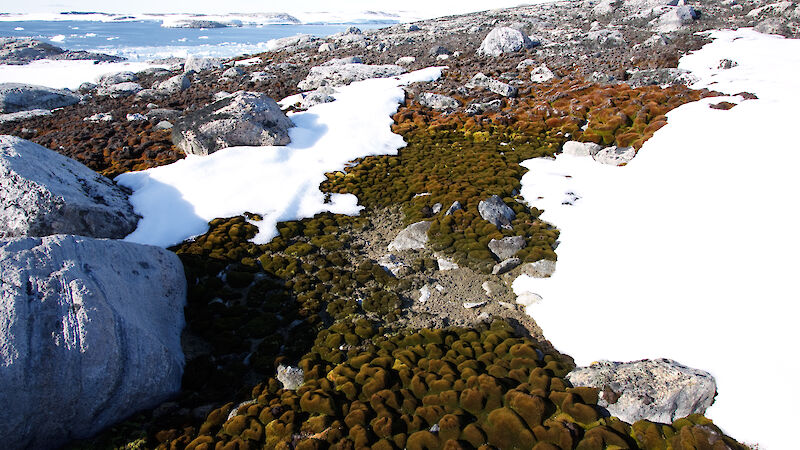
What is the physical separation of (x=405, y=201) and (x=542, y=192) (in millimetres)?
3827

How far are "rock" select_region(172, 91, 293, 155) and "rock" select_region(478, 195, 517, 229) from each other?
8312 millimetres

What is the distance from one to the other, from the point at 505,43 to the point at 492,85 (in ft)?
31.7

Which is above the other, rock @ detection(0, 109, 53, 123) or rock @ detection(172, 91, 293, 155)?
rock @ detection(172, 91, 293, 155)

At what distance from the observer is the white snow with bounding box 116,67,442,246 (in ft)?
34.7

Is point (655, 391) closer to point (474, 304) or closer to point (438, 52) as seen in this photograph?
point (474, 304)

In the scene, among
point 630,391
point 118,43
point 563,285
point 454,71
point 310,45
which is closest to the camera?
point 630,391

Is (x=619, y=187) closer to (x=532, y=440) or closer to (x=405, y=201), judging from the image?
(x=405, y=201)

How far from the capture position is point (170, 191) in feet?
38.2

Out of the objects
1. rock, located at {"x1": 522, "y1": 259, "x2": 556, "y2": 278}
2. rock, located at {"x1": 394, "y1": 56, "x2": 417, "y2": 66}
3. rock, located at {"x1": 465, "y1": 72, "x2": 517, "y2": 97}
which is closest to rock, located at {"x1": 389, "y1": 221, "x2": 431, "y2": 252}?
rock, located at {"x1": 522, "y1": 259, "x2": 556, "y2": 278}

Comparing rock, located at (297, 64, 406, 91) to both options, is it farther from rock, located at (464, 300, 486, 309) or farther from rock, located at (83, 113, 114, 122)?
rock, located at (464, 300, 486, 309)

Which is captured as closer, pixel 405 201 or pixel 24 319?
pixel 24 319

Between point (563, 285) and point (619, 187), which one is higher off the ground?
point (619, 187)

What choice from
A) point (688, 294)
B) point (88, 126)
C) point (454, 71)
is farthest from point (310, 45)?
point (688, 294)

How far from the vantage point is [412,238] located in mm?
9617
